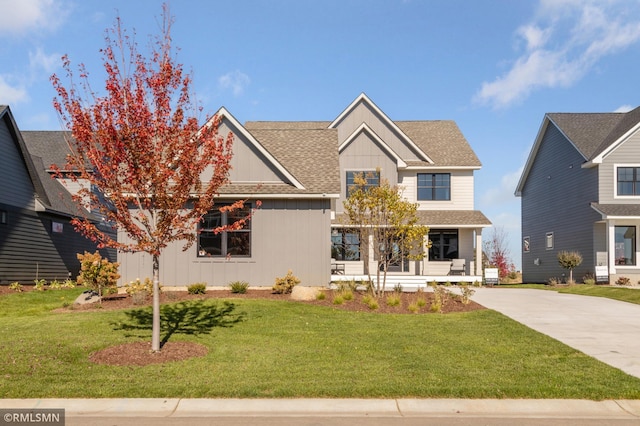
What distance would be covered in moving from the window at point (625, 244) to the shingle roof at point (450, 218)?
6.73 metres

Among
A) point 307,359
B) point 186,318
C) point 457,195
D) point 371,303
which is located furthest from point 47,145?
point 307,359

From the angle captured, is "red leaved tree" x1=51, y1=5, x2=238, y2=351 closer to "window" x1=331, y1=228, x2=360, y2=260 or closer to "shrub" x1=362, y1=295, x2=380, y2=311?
"shrub" x1=362, y1=295, x2=380, y2=311

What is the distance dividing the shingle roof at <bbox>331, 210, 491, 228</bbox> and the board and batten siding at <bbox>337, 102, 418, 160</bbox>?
3.41 meters

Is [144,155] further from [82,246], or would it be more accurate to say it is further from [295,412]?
[82,246]

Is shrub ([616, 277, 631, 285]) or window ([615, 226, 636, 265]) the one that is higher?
window ([615, 226, 636, 265])

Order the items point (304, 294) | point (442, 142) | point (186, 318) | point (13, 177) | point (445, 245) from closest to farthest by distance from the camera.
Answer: point (186, 318)
point (304, 294)
point (13, 177)
point (445, 245)
point (442, 142)

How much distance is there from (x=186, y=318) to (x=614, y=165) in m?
23.0

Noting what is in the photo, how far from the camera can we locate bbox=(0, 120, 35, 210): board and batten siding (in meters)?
23.8

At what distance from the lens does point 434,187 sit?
29.8m

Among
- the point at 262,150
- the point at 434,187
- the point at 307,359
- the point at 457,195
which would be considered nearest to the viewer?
the point at 307,359

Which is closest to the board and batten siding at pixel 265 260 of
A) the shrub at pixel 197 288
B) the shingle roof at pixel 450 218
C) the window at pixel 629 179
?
the shrub at pixel 197 288

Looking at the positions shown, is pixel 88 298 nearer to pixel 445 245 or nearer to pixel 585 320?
pixel 585 320

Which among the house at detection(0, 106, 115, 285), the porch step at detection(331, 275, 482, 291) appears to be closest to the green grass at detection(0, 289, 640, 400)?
the porch step at detection(331, 275, 482, 291)

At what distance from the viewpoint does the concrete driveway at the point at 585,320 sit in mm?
10375
